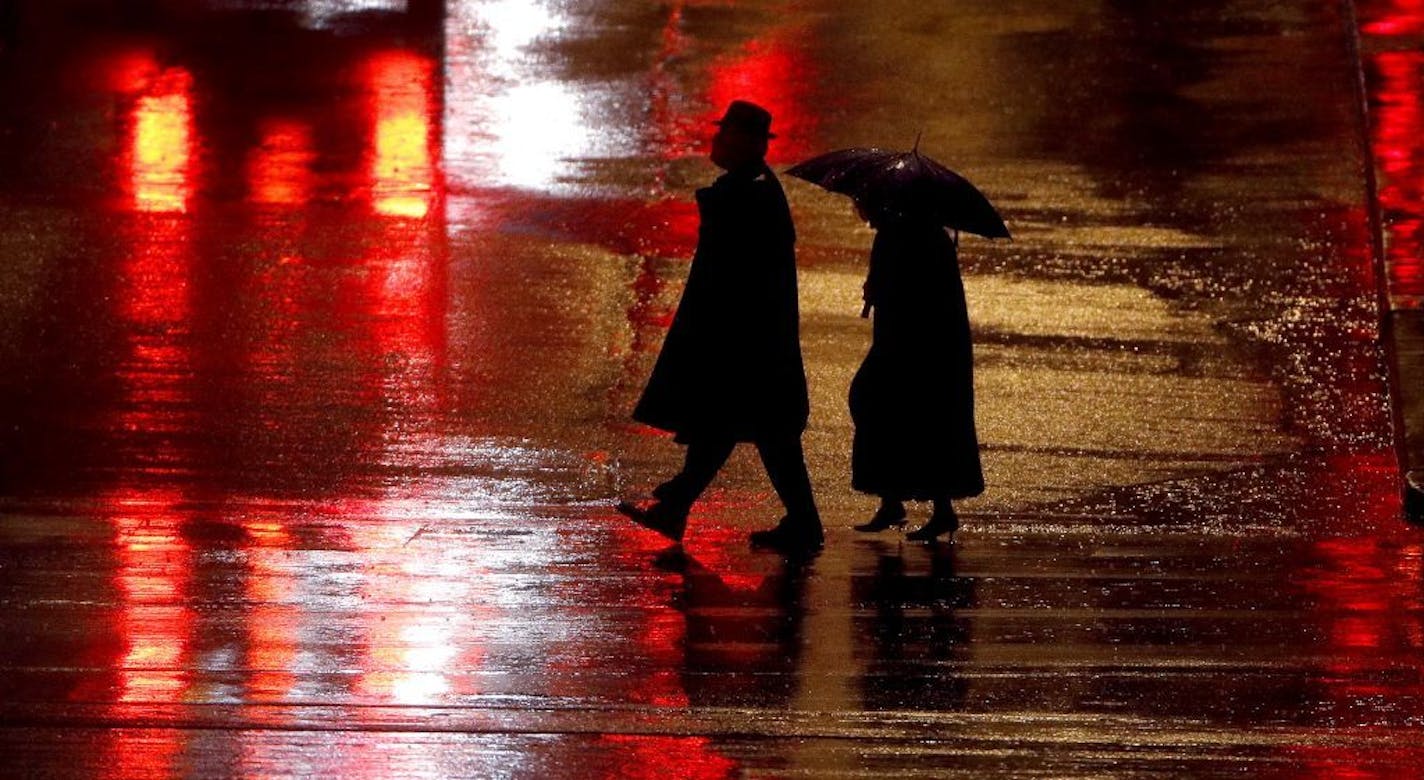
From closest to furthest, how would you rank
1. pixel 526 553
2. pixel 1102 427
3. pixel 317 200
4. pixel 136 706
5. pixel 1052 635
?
pixel 136 706
pixel 1052 635
pixel 526 553
pixel 1102 427
pixel 317 200

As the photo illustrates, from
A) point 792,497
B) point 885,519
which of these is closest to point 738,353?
point 792,497

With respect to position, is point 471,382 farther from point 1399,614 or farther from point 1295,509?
point 1399,614

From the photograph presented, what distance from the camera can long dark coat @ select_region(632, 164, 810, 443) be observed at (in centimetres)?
909

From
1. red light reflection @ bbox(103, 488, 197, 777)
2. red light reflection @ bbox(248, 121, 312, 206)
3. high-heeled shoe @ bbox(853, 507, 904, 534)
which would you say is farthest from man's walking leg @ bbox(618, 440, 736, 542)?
red light reflection @ bbox(248, 121, 312, 206)

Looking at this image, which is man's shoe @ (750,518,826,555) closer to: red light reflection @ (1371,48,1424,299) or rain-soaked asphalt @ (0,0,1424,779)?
rain-soaked asphalt @ (0,0,1424,779)

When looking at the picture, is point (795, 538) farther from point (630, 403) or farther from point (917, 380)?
point (630, 403)

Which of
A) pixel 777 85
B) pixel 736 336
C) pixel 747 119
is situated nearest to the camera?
pixel 747 119

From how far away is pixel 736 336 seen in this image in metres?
9.20

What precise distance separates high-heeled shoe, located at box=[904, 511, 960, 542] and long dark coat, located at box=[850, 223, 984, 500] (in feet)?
0.42

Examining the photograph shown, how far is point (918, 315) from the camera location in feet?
31.0

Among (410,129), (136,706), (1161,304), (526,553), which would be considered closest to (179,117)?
(410,129)

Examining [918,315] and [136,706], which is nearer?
[136,706]

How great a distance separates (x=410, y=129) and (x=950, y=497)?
7.71 metres

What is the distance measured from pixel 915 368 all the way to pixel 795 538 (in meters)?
0.85
